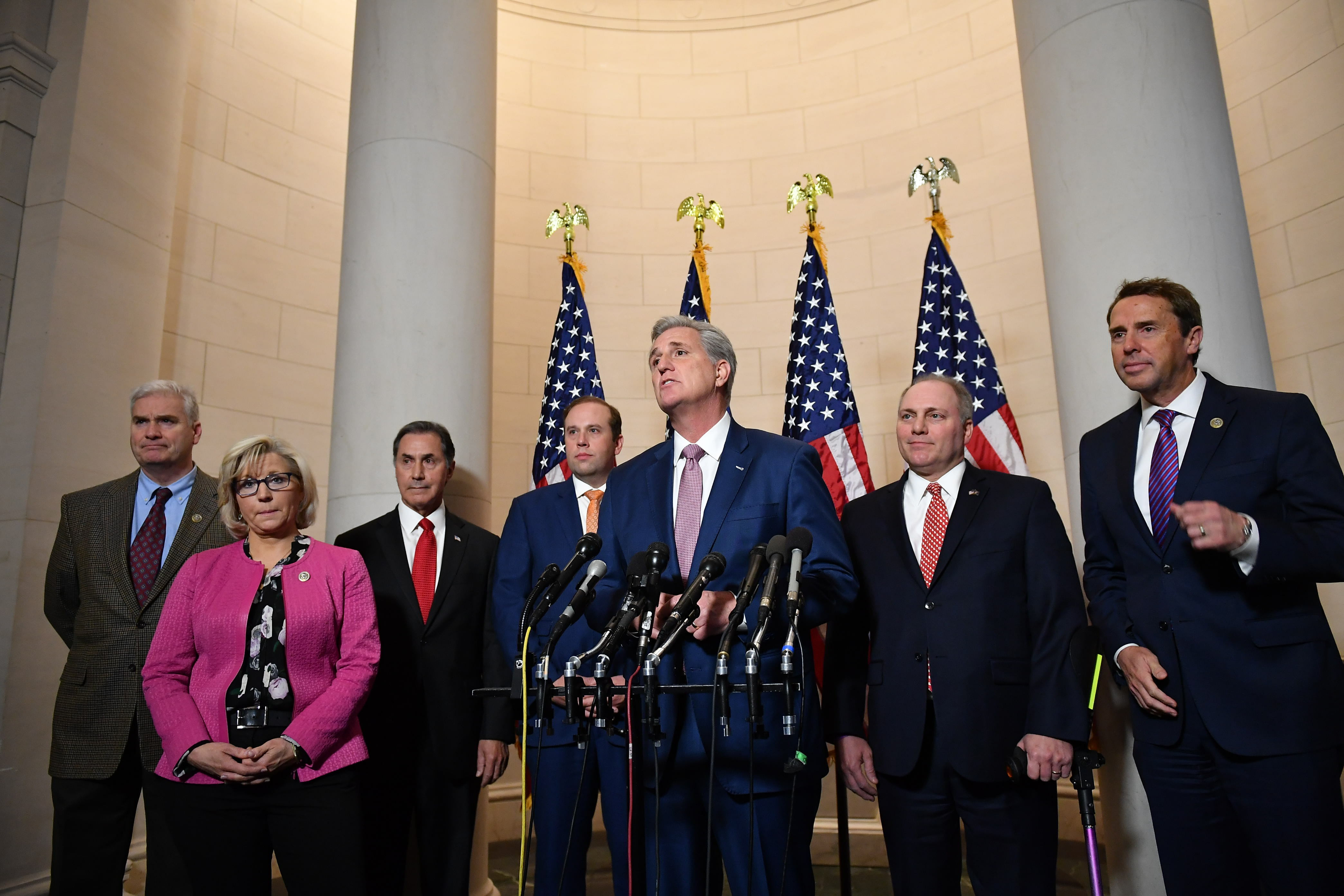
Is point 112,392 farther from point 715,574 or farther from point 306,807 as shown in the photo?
point 715,574

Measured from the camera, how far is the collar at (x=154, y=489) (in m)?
3.15

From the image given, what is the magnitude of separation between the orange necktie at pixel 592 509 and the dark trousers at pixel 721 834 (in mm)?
1132

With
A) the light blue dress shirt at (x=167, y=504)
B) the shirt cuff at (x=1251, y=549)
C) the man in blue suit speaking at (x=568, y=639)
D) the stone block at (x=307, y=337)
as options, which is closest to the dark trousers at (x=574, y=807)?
the man in blue suit speaking at (x=568, y=639)

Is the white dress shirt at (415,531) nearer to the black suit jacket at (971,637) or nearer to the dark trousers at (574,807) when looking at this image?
the dark trousers at (574,807)

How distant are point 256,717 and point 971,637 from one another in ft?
5.99

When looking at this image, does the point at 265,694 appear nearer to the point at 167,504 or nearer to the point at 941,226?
the point at 167,504

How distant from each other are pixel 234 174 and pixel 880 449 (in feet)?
13.2

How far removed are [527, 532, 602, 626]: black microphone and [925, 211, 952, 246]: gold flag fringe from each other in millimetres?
3175

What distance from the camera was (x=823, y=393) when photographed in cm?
459

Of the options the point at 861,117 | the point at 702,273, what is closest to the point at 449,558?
the point at 702,273

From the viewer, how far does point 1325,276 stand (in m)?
4.52

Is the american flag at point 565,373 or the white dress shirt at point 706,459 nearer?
the white dress shirt at point 706,459

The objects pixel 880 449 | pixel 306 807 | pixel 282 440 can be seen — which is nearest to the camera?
pixel 306 807

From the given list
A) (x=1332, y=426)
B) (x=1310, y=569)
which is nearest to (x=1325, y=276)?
(x=1332, y=426)
